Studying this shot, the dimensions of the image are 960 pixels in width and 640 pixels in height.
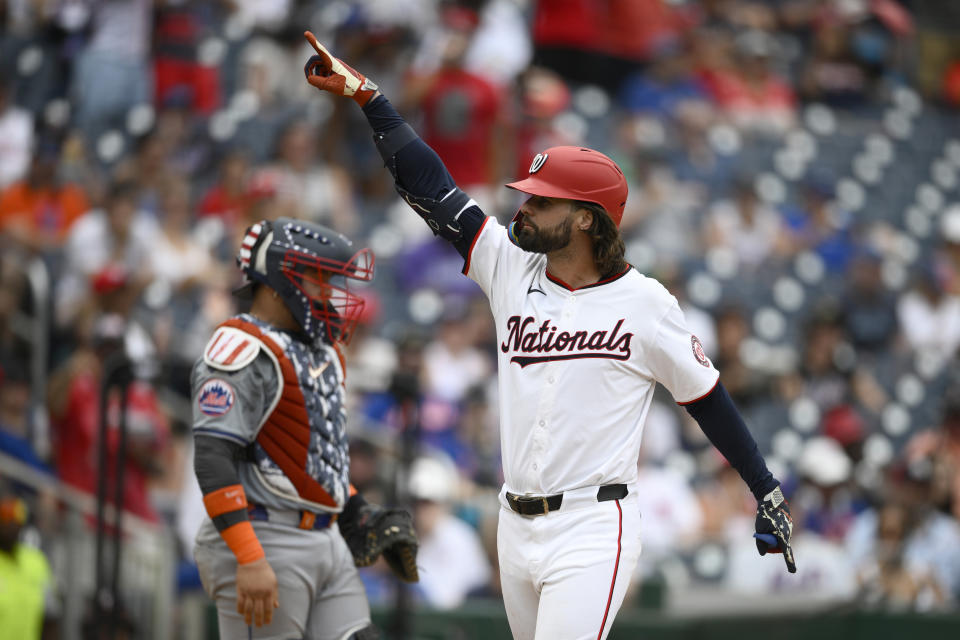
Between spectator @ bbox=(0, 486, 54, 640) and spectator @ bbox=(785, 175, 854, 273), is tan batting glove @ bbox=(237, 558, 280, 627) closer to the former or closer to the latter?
spectator @ bbox=(0, 486, 54, 640)

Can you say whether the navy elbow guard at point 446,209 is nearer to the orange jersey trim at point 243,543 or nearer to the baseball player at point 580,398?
the baseball player at point 580,398

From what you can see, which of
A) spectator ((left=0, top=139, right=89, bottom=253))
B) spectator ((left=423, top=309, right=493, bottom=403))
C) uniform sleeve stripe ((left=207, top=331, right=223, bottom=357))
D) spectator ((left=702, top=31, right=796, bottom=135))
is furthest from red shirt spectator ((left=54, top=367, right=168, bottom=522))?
spectator ((left=702, top=31, right=796, bottom=135))

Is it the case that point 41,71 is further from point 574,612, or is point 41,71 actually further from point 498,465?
point 574,612

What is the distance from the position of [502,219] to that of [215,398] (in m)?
6.06

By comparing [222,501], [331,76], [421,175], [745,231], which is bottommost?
[745,231]

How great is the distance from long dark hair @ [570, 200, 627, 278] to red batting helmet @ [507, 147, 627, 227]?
27 mm

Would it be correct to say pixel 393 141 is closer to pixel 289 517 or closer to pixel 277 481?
pixel 277 481

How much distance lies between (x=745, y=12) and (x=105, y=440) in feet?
39.3

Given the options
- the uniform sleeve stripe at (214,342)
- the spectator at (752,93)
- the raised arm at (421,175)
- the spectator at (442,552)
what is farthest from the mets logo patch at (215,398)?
the spectator at (752,93)

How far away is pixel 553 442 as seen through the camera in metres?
4.11

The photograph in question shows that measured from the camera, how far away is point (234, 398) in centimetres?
418

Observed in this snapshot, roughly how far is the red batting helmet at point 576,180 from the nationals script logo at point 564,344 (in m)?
0.38

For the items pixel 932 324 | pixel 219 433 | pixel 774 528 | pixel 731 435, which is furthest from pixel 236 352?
pixel 932 324

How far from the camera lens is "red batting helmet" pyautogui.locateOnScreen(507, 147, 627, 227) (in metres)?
4.20
